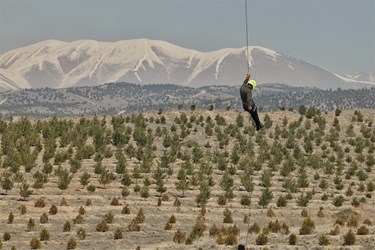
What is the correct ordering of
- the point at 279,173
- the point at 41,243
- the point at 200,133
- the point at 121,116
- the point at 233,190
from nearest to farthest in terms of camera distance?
the point at 41,243
the point at 233,190
the point at 279,173
the point at 200,133
the point at 121,116

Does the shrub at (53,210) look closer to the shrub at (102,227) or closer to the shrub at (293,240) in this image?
the shrub at (102,227)

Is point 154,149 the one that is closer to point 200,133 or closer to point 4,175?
point 200,133

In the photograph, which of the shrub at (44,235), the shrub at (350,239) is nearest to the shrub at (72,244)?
the shrub at (44,235)

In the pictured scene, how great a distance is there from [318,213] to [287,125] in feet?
112

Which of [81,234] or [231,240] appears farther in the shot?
[81,234]

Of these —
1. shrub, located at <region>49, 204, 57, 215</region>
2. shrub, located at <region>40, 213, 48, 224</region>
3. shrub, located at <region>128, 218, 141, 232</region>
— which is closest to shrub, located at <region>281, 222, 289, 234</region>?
shrub, located at <region>128, 218, 141, 232</region>

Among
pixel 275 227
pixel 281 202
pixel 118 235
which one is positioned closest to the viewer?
pixel 118 235

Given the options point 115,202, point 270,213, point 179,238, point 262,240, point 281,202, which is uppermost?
point 262,240

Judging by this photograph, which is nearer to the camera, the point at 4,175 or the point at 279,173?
the point at 4,175

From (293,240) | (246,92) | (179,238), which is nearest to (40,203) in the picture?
(179,238)

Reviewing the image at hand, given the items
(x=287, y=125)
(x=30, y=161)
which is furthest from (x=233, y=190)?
(x=287, y=125)

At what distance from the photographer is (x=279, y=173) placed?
51062mm

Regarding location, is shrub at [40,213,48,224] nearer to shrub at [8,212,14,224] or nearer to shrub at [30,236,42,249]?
shrub at [8,212,14,224]

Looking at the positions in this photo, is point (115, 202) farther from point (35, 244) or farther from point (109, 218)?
point (35, 244)
